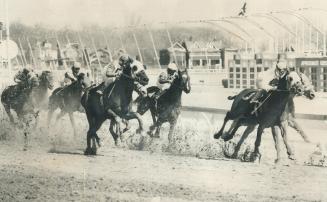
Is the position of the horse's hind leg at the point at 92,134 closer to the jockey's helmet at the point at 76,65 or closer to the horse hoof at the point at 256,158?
the jockey's helmet at the point at 76,65

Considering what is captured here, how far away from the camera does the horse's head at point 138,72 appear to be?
918 centimetres

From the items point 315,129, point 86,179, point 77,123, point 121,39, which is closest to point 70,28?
point 121,39

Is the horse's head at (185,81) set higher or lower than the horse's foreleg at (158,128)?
higher

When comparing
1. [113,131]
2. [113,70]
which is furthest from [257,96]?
[113,131]

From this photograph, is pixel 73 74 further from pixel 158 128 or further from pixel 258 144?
pixel 258 144

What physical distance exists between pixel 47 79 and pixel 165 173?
3.34 m

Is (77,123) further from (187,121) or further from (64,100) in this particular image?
(187,121)

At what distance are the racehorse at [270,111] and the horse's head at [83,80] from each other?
2.51 meters

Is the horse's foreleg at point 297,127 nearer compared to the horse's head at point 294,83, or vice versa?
the horse's head at point 294,83

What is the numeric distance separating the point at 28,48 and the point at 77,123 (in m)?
1.61

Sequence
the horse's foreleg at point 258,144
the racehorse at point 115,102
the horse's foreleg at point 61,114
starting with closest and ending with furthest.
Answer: the horse's foreleg at point 258,144, the racehorse at point 115,102, the horse's foreleg at point 61,114

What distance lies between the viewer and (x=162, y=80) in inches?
364

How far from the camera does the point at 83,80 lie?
10.2 metres

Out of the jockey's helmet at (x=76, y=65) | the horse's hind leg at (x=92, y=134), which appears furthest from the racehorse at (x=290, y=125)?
the jockey's helmet at (x=76, y=65)
